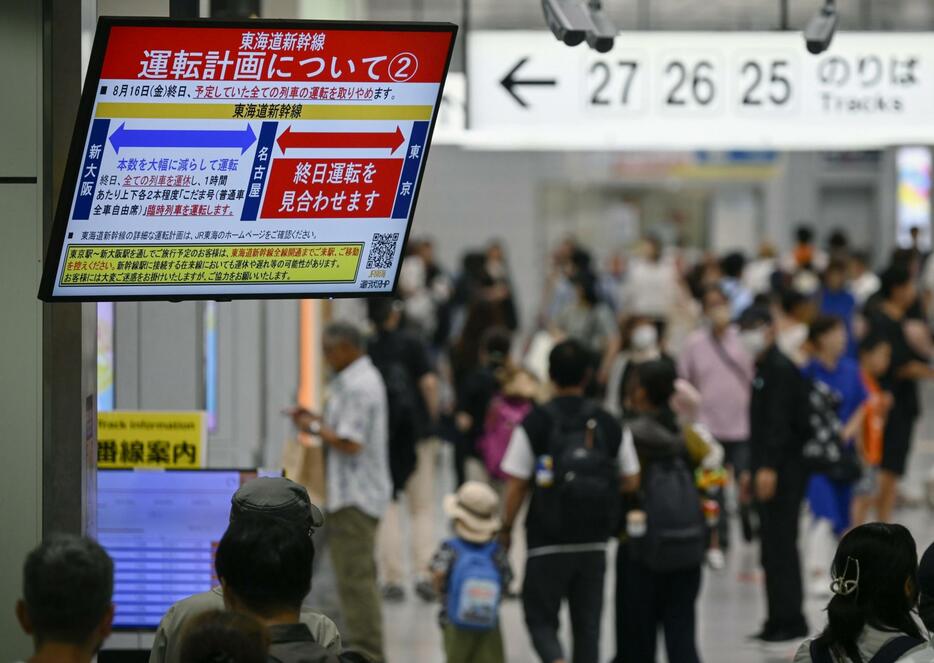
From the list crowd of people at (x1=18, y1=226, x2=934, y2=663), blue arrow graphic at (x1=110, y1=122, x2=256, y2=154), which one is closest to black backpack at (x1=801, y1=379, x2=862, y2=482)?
crowd of people at (x1=18, y1=226, x2=934, y2=663)

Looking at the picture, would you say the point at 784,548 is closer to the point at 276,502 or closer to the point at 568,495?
the point at 568,495

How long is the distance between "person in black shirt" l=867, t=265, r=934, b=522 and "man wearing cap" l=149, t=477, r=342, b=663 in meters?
7.02

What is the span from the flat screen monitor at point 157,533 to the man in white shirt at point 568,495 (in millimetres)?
1203

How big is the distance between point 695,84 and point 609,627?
285 cm

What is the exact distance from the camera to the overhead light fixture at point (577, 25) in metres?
5.29

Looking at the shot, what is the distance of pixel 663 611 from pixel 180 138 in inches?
136

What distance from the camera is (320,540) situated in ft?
29.3

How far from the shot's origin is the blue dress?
8.37 m

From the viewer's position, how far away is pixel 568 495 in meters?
5.97

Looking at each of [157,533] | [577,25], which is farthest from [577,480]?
[577,25]

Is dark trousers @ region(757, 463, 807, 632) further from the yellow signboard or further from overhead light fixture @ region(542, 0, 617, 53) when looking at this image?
the yellow signboard

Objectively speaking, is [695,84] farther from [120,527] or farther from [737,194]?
[737,194]

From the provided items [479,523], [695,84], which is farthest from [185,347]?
[695,84]

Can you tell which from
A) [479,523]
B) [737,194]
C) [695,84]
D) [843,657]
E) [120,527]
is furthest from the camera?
[737,194]
